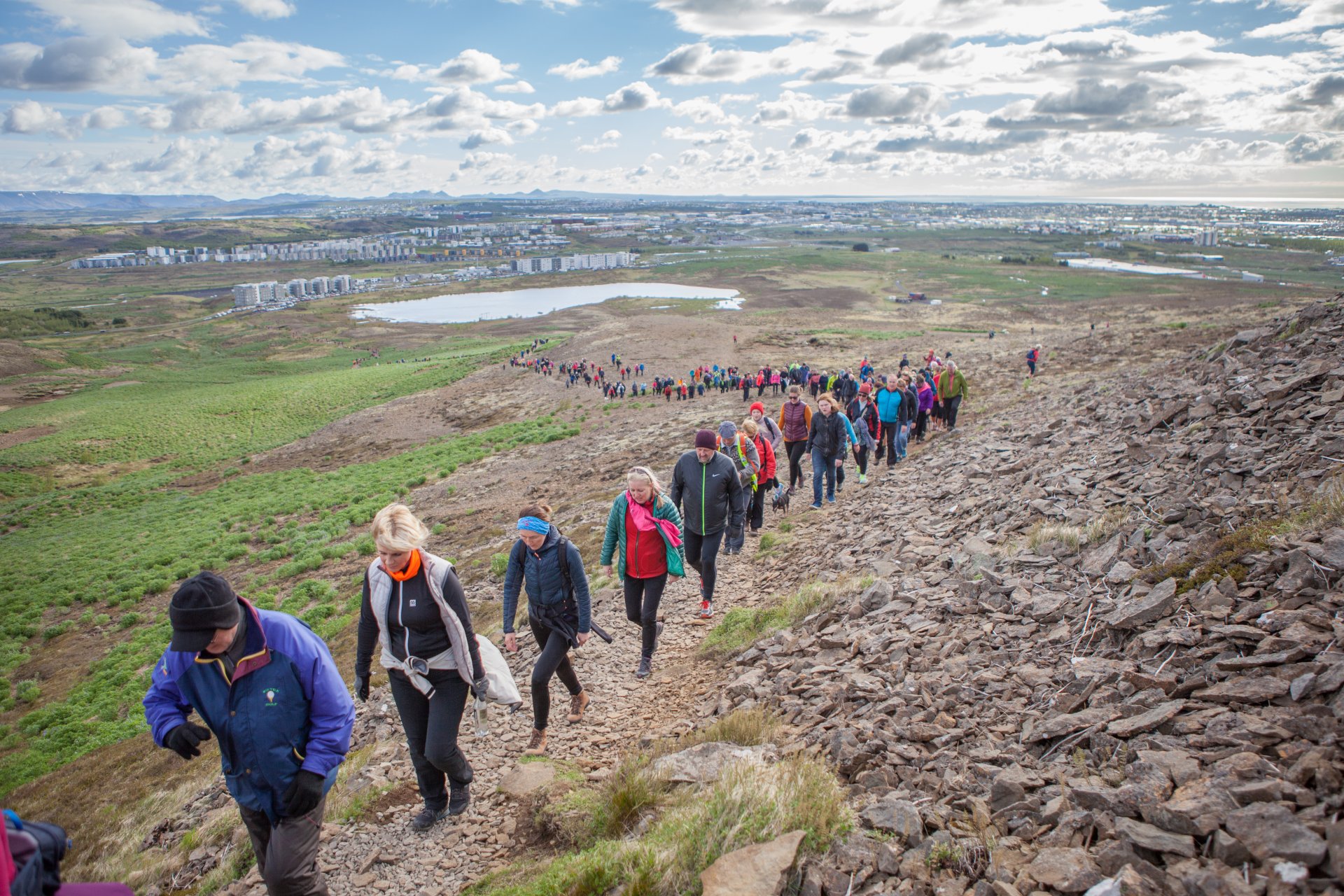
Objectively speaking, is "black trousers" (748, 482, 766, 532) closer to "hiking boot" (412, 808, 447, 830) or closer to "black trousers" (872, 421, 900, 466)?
"black trousers" (872, 421, 900, 466)

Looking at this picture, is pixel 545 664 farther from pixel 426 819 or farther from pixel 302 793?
pixel 302 793

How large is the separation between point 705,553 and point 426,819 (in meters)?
3.95

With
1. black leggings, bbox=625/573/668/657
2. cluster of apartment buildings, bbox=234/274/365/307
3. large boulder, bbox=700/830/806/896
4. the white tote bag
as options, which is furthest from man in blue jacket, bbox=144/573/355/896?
cluster of apartment buildings, bbox=234/274/365/307

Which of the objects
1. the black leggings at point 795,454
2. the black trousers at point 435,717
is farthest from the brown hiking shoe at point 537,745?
the black leggings at point 795,454

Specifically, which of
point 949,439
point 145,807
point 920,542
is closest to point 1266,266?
point 949,439

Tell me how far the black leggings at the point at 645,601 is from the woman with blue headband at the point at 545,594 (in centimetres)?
106

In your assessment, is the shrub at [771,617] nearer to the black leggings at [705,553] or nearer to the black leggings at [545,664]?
the black leggings at [705,553]

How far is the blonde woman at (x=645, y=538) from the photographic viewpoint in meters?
6.32

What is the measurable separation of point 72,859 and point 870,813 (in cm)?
827

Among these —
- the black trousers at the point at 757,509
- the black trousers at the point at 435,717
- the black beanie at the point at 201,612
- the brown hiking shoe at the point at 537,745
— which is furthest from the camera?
the black trousers at the point at 757,509

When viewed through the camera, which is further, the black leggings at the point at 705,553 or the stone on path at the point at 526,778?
the black leggings at the point at 705,553

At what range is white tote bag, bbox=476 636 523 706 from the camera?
4648mm

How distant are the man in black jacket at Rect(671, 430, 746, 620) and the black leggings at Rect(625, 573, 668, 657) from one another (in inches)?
40.8

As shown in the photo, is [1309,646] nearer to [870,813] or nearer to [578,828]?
[870,813]
